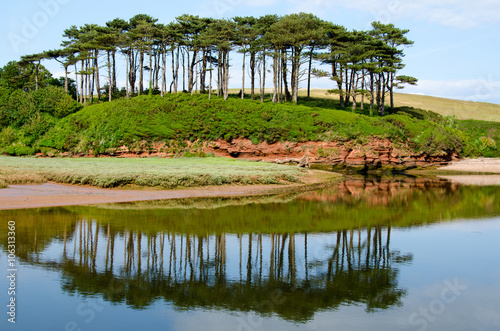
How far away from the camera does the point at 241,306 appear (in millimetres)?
10164

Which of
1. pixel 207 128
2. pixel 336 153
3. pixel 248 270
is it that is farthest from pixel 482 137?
pixel 248 270

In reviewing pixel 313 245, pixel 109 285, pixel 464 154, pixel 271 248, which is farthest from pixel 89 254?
pixel 464 154

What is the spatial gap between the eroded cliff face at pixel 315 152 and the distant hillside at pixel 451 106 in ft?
151

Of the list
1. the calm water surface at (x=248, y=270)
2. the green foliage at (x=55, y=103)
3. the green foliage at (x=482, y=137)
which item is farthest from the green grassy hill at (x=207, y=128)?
the calm water surface at (x=248, y=270)

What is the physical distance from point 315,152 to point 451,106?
7268 cm

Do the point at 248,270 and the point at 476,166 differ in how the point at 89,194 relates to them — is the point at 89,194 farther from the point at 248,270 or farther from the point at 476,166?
the point at 476,166

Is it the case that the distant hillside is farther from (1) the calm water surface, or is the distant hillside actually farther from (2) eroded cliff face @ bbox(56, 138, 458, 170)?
(1) the calm water surface

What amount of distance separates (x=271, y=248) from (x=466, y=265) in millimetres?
6237

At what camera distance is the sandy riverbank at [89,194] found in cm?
2222

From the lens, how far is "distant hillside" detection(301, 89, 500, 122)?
98.4m

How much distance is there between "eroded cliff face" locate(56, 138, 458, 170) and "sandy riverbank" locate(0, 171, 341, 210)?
2152cm

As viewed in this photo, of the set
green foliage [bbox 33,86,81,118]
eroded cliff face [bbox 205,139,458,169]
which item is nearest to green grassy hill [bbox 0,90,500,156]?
eroded cliff face [bbox 205,139,458,169]

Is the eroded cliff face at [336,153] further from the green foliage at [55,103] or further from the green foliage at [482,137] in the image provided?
the green foliage at [55,103]

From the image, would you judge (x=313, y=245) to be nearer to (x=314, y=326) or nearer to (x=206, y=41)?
(x=314, y=326)
